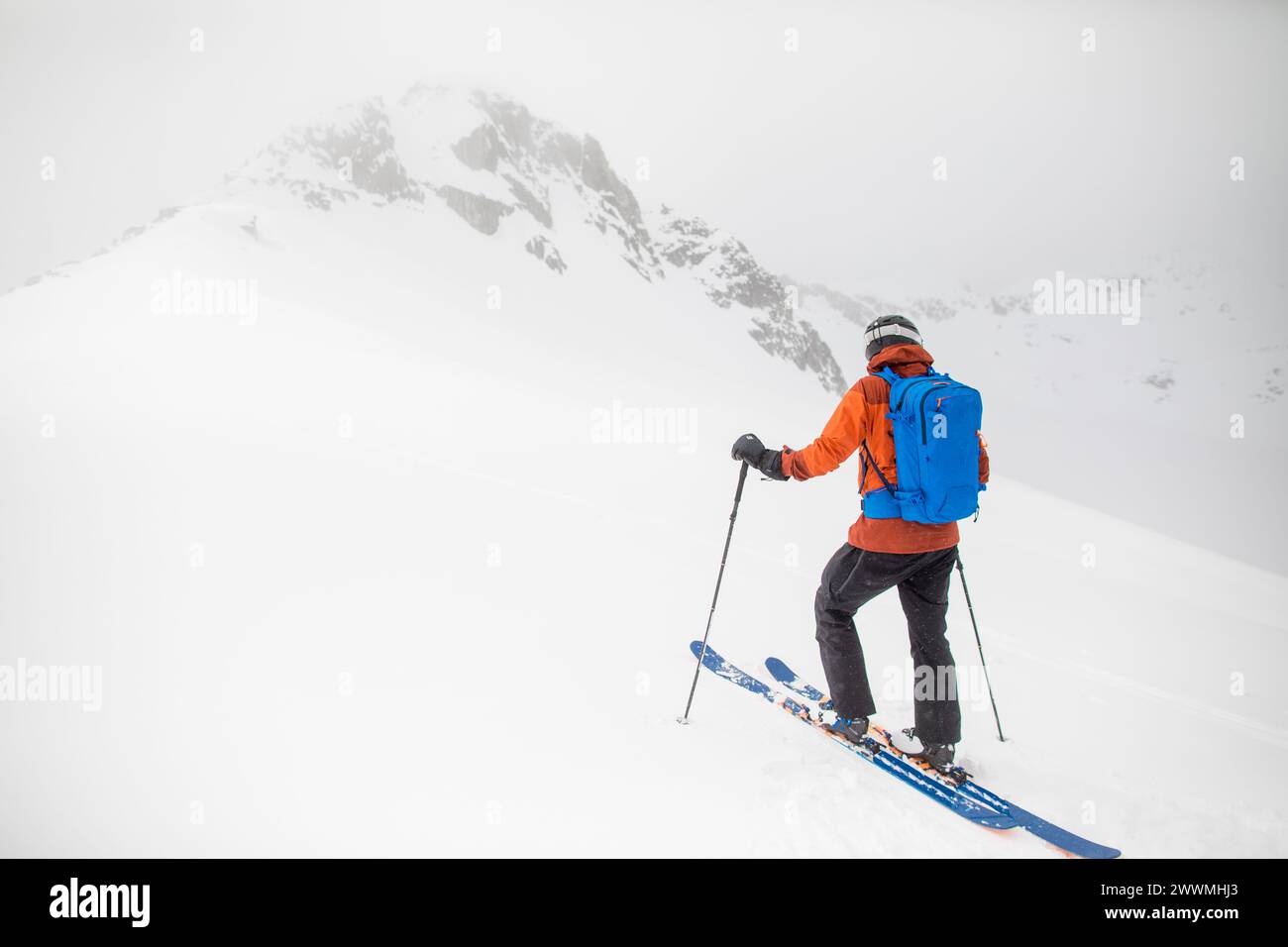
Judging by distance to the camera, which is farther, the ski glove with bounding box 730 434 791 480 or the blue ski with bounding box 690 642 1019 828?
the ski glove with bounding box 730 434 791 480

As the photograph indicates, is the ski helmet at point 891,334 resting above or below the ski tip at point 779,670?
above

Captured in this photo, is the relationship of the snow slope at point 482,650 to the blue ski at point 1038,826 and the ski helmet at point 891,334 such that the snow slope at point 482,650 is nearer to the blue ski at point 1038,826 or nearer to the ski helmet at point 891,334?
the blue ski at point 1038,826

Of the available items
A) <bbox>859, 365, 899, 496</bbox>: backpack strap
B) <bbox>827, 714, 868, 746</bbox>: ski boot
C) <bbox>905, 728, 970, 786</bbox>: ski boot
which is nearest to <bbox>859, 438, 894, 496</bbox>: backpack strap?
<bbox>859, 365, 899, 496</bbox>: backpack strap

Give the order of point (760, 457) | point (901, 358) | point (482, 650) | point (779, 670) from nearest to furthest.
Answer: point (901, 358) < point (760, 457) < point (482, 650) < point (779, 670)

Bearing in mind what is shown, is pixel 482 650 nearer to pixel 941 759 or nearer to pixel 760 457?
pixel 760 457

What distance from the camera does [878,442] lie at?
10.5 ft

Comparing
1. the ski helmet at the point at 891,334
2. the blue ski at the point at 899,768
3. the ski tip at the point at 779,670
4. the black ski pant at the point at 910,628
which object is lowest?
the blue ski at the point at 899,768

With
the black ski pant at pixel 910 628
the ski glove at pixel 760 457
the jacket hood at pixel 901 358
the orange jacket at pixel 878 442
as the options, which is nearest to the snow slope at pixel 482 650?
the black ski pant at pixel 910 628

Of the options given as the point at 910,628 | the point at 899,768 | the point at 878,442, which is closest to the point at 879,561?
the point at 910,628

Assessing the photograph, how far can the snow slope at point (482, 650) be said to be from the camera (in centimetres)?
262

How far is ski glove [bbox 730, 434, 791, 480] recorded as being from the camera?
3475mm

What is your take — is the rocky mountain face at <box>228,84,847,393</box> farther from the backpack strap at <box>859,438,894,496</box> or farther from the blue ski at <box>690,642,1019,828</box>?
the backpack strap at <box>859,438,894,496</box>

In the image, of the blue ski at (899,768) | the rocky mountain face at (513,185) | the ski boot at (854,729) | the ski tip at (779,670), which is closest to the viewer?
the blue ski at (899,768)

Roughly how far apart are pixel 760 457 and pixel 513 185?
63147mm
